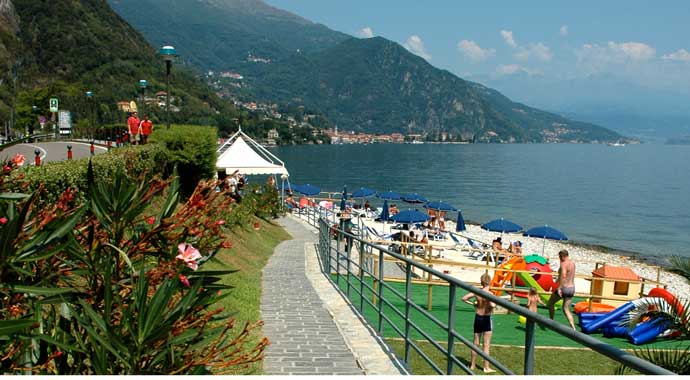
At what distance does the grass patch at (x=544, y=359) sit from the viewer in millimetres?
7117

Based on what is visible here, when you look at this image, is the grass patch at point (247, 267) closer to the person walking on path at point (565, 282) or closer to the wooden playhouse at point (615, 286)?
the person walking on path at point (565, 282)

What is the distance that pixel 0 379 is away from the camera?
1.86m

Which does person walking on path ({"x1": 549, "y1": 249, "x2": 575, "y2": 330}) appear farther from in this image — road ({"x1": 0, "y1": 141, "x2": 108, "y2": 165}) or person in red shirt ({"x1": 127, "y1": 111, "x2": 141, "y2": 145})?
road ({"x1": 0, "y1": 141, "x2": 108, "y2": 165})

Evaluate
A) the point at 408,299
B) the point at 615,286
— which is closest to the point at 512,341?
the point at 408,299

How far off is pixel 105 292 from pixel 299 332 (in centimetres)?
449

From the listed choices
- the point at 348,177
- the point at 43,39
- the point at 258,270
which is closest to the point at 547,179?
the point at 348,177

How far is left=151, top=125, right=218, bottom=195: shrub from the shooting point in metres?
14.1

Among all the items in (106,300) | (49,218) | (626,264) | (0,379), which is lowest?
(626,264)

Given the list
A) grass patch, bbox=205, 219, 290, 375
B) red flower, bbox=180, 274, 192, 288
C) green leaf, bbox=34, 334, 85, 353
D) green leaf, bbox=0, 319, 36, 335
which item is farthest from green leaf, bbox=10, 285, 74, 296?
grass patch, bbox=205, 219, 290, 375

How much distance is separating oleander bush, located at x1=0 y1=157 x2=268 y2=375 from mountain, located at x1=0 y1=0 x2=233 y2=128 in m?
90.8

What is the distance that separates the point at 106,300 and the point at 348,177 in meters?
82.2

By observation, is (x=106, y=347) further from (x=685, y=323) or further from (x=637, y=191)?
(x=637, y=191)

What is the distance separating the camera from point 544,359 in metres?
7.56

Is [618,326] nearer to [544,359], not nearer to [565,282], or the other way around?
[565,282]
